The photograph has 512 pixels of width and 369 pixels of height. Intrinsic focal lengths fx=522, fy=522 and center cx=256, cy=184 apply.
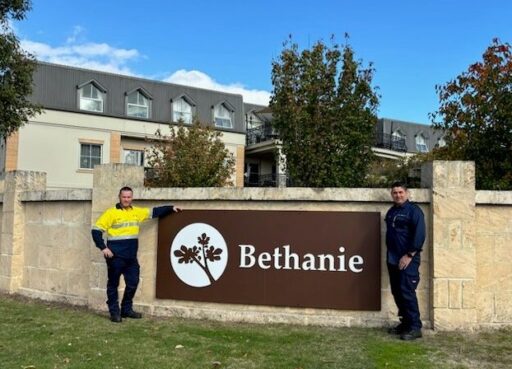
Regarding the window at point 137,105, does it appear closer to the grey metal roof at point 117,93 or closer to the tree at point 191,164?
the grey metal roof at point 117,93

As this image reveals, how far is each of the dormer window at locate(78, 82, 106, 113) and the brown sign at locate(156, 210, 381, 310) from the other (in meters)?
27.9

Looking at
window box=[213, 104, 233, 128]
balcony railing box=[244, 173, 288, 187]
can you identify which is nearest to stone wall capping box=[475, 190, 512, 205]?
balcony railing box=[244, 173, 288, 187]

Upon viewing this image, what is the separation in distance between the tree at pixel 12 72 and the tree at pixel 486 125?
11.2 meters

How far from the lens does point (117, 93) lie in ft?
113

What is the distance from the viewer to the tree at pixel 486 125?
360 inches

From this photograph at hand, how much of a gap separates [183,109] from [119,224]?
30.5 meters

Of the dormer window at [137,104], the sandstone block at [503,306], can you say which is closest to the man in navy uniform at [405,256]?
the sandstone block at [503,306]

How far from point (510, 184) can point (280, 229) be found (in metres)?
4.54

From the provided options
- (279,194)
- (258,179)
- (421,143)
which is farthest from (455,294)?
(421,143)

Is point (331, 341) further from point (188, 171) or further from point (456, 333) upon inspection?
point (188, 171)

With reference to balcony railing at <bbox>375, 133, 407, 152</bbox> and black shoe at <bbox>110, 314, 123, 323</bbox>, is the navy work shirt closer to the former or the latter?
black shoe at <bbox>110, 314, 123, 323</bbox>

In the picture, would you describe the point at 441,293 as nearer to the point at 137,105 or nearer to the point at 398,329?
the point at 398,329

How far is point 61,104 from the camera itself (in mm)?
31828

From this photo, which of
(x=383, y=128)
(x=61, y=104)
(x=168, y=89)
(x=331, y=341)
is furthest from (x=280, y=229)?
(x=383, y=128)
